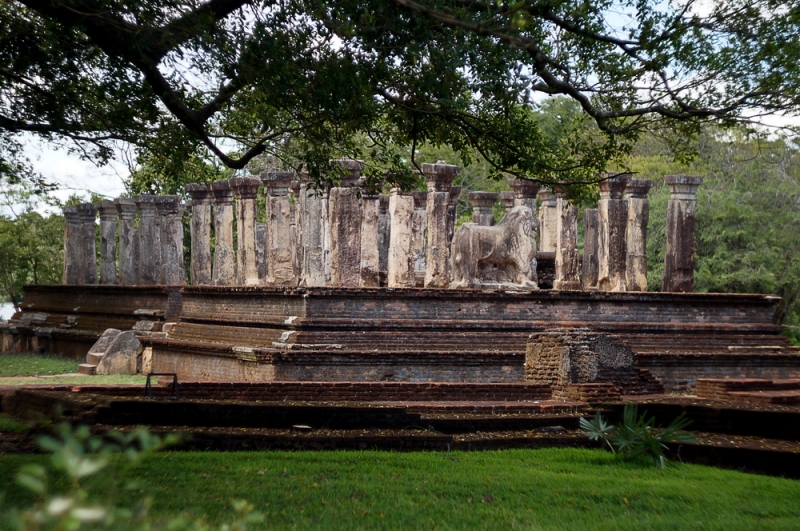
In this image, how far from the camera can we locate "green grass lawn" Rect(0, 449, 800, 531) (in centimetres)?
641

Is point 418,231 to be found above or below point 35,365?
→ above

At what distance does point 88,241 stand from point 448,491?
23.6 meters

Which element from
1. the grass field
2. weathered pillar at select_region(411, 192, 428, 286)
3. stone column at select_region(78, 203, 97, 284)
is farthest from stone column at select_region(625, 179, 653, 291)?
stone column at select_region(78, 203, 97, 284)

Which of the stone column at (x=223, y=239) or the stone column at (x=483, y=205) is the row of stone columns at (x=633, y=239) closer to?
the stone column at (x=483, y=205)

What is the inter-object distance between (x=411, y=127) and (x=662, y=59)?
2.47 meters

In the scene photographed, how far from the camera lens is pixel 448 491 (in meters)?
7.26

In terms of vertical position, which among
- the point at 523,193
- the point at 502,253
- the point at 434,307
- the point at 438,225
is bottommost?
the point at 434,307

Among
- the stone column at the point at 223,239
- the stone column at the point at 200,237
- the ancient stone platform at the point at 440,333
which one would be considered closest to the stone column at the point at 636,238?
the ancient stone platform at the point at 440,333

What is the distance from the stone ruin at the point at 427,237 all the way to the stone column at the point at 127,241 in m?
1.50

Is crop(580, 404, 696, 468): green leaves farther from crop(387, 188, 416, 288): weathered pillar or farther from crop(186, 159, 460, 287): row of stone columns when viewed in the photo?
crop(387, 188, 416, 288): weathered pillar

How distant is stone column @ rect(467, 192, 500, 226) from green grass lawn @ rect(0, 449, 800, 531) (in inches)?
544

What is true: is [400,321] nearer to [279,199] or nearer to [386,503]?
[279,199]

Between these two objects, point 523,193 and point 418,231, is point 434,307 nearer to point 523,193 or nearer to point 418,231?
point 523,193

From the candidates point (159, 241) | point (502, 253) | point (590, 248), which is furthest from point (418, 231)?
point (502, 253)
